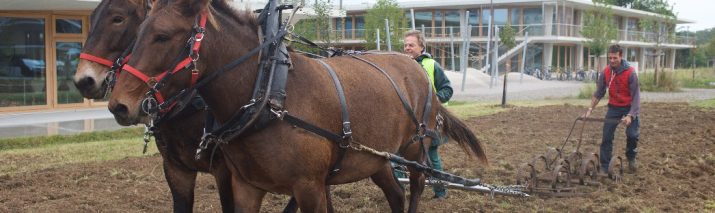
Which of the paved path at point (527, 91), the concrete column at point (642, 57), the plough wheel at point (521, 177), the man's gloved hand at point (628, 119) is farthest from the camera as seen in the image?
the concrete column at point (642, 57)

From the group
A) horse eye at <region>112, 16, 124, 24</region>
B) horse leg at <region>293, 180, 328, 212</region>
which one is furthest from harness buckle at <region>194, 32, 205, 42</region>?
horse eye at <region>112, 16, 124, 24</region>

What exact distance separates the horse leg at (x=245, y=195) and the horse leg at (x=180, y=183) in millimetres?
904

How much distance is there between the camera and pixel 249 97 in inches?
134

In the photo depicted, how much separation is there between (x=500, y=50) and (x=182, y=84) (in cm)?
4399

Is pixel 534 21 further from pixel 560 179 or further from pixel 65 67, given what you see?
pixel 560 179

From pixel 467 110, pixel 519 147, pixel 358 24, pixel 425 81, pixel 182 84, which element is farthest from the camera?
A: pixel 358 24

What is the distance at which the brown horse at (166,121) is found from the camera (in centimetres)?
346

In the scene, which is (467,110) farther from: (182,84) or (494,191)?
(182,84)

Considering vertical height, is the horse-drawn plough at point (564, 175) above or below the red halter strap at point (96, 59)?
below

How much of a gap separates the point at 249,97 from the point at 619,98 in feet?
19.5

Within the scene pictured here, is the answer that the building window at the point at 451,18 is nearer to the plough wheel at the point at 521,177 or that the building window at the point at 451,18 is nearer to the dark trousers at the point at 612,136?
the dark trousers at the point at 612,136

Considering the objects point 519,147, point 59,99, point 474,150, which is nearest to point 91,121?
point 59,99

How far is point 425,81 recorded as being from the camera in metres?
5.21

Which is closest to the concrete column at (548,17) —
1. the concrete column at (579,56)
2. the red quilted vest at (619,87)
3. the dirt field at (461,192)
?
the concrete column at (579,56)
